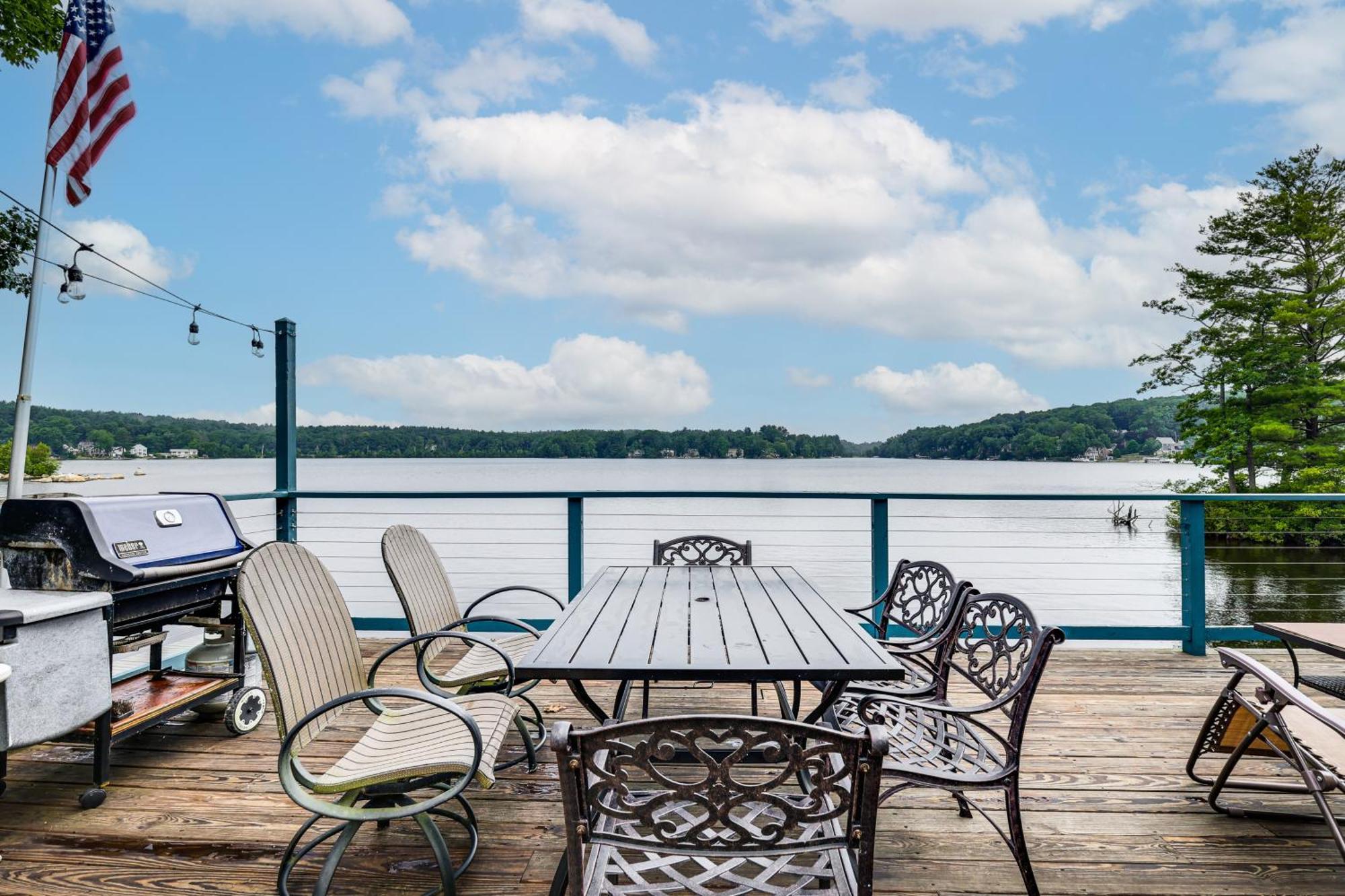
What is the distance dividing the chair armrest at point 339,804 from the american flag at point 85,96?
496 cm

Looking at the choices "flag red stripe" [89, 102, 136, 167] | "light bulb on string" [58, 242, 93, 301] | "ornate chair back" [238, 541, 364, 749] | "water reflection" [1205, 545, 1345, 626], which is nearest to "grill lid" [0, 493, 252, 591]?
"ornate chair back" [238, 541, 364, 749]

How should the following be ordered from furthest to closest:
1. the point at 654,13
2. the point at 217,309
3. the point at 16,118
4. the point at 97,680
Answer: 1. the point at 654,13
2. the point at 16,118
3. the point at 217,309
4. the point at 97,680

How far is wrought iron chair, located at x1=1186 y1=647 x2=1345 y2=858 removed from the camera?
1.88 meters

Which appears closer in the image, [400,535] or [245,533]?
[400,535]

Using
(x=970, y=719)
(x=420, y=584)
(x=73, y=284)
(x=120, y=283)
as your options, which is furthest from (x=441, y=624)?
(x=120, y=283)

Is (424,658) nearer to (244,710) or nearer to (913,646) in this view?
(244,710)

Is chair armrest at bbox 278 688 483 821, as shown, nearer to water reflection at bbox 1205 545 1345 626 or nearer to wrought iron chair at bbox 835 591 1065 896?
wrought iron chair at bbox 835 591 1065 896

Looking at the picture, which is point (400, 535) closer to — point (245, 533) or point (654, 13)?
point (245, 533)

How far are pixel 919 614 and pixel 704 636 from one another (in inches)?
45.3

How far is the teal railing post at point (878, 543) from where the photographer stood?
446cm

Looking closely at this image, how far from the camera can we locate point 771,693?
3723 mm

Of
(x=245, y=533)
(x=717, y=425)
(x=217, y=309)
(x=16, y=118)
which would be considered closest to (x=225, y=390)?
(x=16, y=118)

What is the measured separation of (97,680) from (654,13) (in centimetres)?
1218

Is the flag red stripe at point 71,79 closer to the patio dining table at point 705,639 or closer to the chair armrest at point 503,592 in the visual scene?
the chair armrest at point 503,592
